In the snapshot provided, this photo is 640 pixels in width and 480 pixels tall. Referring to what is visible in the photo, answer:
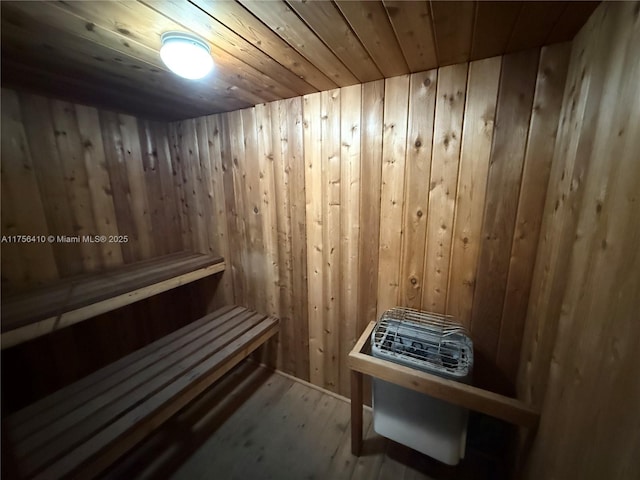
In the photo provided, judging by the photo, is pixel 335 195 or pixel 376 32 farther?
pixel 335 195

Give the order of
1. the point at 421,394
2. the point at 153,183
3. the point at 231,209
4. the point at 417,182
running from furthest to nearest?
the point at 153,183 < the point at 231,209 < the point at 417,182 < the point at 421,394

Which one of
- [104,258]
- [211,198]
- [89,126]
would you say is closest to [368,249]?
[211,198]

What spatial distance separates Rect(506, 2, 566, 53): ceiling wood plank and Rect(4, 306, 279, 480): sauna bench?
6.90 ft

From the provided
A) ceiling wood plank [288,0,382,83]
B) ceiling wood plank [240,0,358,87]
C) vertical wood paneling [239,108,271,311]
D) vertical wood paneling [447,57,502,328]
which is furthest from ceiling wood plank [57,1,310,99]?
vertical wood paneling [447,57,502,328]

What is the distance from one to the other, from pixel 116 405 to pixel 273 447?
3.08 feet

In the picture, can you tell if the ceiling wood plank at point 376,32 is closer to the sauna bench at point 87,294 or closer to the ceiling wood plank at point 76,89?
the ceiling wood plank at point 76,89

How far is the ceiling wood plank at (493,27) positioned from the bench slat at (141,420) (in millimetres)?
2033

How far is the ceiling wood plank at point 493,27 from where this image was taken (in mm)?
784

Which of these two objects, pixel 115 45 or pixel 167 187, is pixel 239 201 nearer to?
pixel 167 187

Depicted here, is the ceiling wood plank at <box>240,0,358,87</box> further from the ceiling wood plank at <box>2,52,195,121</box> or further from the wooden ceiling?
the ceiling wood plank at <box>2,52,195,121</box>

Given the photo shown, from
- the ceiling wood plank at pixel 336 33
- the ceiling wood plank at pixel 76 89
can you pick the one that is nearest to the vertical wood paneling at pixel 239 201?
the ceiling wood plank at pixel 76 89

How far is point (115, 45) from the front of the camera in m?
0.98

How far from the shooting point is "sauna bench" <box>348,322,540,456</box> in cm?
99

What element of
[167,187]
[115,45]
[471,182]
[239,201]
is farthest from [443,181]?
[167,187]
